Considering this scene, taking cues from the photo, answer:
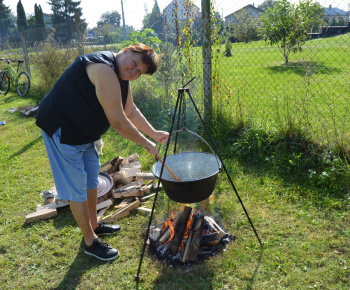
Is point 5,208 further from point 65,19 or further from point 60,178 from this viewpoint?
point 65,19

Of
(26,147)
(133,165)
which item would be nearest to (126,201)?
(133,165)

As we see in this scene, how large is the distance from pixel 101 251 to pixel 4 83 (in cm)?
1048

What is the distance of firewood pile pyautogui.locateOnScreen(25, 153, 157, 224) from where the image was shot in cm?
324

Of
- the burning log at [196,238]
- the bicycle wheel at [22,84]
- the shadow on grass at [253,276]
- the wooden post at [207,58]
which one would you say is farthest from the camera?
the bicycle wheel at [22,84]

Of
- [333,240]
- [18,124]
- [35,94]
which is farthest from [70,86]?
[35,94]

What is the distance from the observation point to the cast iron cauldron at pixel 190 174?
88.7 inches

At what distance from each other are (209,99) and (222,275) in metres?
2.84

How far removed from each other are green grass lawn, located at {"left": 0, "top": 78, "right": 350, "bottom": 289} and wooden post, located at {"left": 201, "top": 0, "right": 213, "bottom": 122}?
1085 mm

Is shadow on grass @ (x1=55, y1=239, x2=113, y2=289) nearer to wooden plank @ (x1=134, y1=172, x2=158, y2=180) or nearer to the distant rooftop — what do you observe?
wooden plank @ (x1=134, y1=172, x2=158, y2=180)

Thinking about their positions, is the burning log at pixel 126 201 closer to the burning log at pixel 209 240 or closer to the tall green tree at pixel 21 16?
the burning log at pixel 209 240

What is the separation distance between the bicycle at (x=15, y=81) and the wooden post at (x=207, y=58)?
7.30 metres

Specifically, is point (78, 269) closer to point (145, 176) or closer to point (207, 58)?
point (145, 176)

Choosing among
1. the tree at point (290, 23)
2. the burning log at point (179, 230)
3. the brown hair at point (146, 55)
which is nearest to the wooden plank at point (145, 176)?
the burning log at point (179, 230)

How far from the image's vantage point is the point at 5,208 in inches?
138
